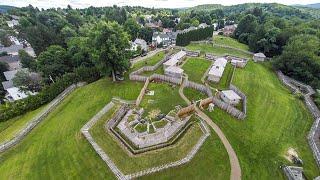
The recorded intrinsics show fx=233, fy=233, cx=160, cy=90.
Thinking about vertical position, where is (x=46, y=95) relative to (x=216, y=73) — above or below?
below

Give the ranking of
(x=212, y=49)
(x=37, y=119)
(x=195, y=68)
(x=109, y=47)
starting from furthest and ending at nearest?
1. (x=212, y=49)
2. (x=195, y=68)
3. (x=109, y=47)
4. (x=37, y=119)

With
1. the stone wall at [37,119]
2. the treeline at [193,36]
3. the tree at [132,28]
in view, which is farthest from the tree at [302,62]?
the tree at [132,28]

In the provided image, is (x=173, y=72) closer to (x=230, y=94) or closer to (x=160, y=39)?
(x=230, y=94)

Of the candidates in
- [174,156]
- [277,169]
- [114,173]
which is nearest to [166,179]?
[174,156]

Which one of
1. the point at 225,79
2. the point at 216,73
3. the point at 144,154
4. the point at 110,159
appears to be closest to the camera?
the point at 110,159

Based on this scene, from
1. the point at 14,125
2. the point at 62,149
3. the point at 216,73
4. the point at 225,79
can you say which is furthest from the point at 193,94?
the point at 14,125

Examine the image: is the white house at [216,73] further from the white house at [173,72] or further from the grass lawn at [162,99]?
the grass lawn at [162,99]
